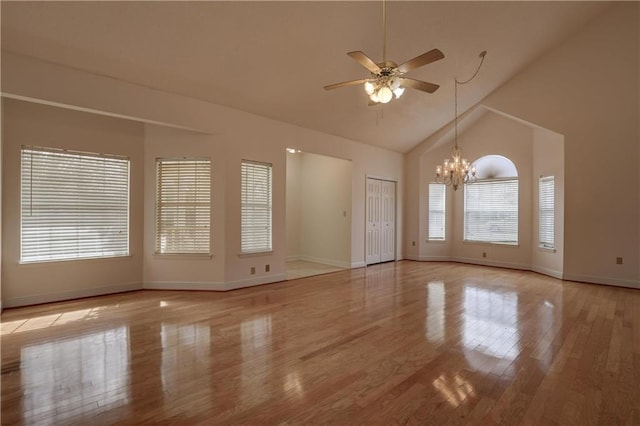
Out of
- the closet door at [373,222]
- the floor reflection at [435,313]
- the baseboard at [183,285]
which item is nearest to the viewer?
the floor reflection at [435,313]

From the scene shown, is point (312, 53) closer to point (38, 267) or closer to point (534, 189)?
point (38, 267)

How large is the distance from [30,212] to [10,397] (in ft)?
10.3

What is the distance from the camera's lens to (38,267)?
4.44 m

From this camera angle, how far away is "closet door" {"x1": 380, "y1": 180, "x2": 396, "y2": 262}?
27.2 ft

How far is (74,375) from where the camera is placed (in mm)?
2537

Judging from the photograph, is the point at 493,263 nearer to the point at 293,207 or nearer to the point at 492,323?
the point at 492,323

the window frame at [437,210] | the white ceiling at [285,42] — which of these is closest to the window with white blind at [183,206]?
the white ceiling at [285,42]

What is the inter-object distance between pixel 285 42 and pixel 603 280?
22.9ft

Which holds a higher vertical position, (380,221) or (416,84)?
(416,84)

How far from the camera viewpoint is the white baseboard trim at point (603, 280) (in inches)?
224

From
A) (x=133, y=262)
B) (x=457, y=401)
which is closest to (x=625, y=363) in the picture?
(x=457, y=401)

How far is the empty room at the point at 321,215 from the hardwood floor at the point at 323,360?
0.03 metres

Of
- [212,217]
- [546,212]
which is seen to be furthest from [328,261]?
[546,212]

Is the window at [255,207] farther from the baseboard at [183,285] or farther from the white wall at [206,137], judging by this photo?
the baseboard at [183,285]
